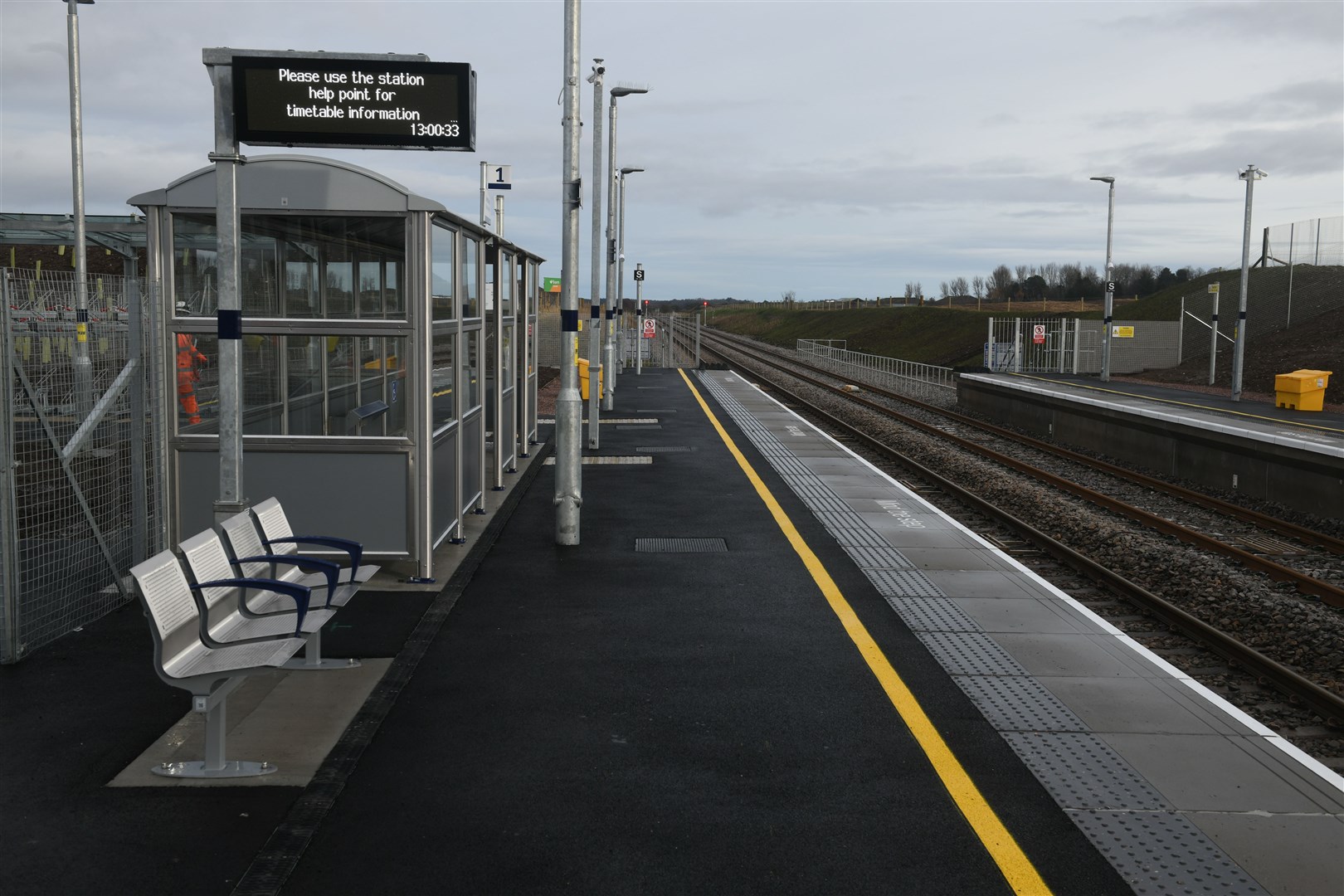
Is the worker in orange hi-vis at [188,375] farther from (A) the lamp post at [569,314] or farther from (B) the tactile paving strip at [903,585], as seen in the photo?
(B) the tactile paving strip at [903,585]

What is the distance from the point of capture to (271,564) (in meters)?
6.70

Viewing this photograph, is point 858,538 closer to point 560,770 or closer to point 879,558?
point 879,558

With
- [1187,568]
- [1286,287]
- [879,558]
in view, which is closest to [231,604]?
[879,558]

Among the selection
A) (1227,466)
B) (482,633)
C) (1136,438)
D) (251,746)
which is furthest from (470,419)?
(1136,438)

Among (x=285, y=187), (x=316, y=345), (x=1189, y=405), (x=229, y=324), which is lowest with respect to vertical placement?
(x=1189, y=405)

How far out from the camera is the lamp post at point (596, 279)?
1731 centimetres

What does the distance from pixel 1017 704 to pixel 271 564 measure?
4.36 m

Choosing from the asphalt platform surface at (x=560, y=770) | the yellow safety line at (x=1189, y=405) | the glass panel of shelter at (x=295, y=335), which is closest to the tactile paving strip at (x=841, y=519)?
the asphalt platform surface at (x=560, y=770)

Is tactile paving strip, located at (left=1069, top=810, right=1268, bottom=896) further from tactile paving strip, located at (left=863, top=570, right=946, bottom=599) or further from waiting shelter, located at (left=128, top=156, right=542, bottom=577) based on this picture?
waiting shelter, located at (left=128, top=156, right=542, bottom=577)

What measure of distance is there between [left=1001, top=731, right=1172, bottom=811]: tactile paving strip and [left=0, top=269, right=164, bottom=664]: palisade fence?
5716mm

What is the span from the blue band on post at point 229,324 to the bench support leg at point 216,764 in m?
2.26

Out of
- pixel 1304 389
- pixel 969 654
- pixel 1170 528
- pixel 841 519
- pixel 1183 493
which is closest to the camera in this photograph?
pixel 969 654

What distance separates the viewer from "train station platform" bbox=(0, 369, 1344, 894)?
172 inches

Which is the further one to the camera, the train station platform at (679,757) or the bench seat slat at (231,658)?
the bench seat slat at (231,658)
